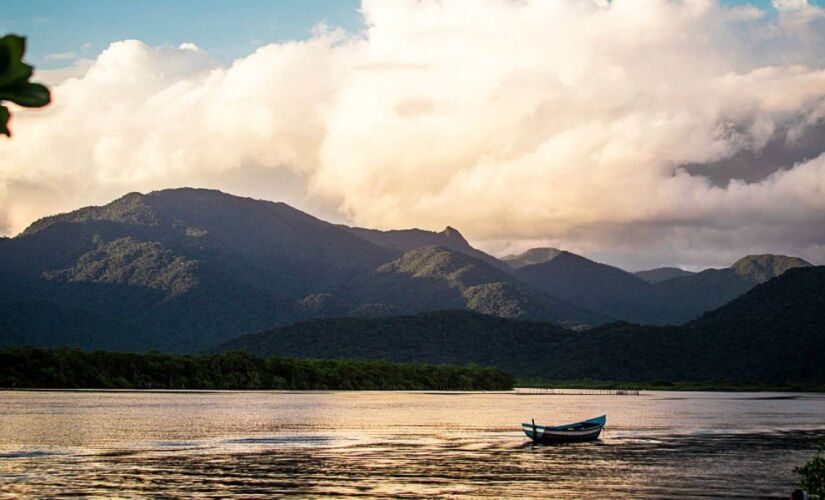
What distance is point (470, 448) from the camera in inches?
3590

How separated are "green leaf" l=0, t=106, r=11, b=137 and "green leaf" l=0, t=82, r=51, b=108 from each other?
0.11 m

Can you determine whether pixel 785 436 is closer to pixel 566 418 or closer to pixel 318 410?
pixel 566 418

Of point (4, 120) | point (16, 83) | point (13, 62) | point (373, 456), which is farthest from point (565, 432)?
point (13, 62)

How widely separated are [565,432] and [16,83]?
98.8 m

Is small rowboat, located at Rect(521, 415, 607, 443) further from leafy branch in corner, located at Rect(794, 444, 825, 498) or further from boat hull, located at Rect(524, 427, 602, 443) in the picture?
leafy branch in corner, located at Rect(794, 444, 825, 498)

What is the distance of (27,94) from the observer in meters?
8.37

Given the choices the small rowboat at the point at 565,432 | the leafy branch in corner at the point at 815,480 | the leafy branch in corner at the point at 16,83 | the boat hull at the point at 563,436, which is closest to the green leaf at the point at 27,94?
the leafy branch in corner at the point at 16,83

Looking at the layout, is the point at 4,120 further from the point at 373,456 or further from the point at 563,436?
the point at 563,436

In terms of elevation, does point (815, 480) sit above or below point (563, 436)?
above

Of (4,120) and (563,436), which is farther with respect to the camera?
(563,436)

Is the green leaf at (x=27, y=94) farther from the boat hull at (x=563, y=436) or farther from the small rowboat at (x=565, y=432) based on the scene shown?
the boat hull at (x=563, y=436)

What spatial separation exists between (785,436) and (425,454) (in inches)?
2014

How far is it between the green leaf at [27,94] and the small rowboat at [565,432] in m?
94.1

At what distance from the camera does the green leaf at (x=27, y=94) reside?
8.29m
